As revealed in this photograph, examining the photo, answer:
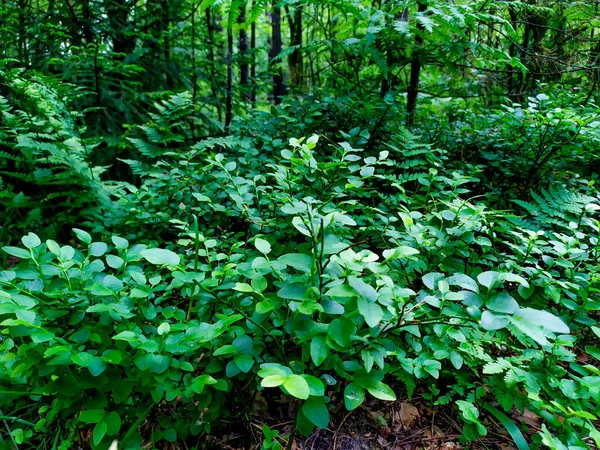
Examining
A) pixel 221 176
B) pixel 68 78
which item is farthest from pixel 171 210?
pixel 68 78

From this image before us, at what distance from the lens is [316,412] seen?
891 mm

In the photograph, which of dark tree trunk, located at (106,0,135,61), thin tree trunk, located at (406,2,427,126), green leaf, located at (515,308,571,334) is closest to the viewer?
green leaf, located at (515,308,571,334)

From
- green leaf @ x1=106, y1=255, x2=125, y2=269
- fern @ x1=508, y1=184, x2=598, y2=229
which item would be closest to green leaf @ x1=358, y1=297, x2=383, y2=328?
green leaf @ x1=106, y1=255, x2=125, y2=269

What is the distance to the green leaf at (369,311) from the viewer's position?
83 cm

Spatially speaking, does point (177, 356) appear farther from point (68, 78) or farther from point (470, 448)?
point (68, 78)

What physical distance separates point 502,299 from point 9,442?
1.81 m

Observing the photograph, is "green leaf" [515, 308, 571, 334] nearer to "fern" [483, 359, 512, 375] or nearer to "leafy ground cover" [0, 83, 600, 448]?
"leafy ground cover" [0, 83, 600, 448]

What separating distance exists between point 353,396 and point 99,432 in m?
0.77

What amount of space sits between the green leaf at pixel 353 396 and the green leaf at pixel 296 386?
0.77ft

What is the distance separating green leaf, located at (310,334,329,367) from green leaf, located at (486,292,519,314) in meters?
0.43

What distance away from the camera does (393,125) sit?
2.83m

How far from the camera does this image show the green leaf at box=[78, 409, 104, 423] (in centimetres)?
103

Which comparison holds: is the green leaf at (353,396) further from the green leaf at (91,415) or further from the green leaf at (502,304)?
the green leaf at (91,415)

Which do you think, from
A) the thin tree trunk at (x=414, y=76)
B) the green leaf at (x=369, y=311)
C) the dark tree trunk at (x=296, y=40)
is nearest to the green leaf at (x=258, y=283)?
the green leaf at (x=369, y=311)
